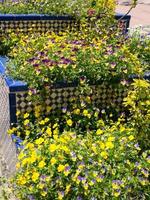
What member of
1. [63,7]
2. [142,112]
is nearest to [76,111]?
[142,112]

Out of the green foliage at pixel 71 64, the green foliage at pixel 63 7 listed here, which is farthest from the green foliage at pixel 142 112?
the green foliage at pixel 63 7

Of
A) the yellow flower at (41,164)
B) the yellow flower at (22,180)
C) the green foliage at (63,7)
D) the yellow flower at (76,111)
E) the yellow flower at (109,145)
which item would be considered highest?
the green foliage at (63,7)

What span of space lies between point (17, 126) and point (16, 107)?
197 mm

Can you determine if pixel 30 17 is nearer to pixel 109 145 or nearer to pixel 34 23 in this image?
pixel 34 23

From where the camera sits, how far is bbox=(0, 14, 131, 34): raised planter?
22.0 ft

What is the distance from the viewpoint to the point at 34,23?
22.6 ft

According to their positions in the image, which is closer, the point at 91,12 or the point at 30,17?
the point at 91,12

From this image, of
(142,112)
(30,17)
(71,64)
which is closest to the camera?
(142,112)

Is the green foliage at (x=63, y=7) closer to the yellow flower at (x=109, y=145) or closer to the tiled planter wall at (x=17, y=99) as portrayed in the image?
the tiled planter wall at (x=17, y=99)

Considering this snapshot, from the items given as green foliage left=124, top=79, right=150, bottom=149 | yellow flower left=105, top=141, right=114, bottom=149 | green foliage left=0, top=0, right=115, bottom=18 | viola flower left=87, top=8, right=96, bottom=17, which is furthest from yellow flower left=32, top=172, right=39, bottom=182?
green foliage left=0, top=0, right=115, bottom=18

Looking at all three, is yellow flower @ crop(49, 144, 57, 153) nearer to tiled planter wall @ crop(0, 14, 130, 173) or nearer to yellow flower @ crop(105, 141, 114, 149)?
yellow flower @ crop(105, 141, 114, 149)

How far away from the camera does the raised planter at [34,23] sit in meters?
6.71

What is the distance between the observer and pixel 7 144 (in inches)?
179

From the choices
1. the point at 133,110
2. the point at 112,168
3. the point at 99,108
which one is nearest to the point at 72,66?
the point at 99,108
